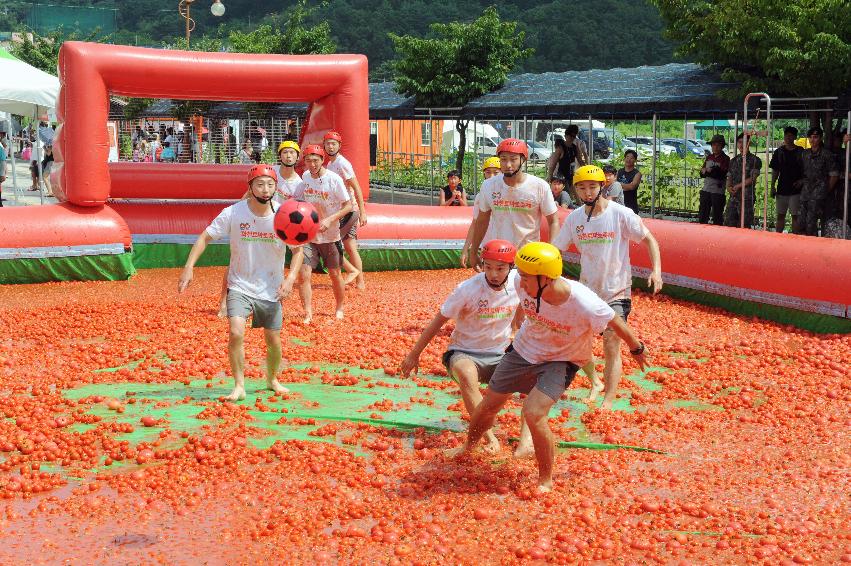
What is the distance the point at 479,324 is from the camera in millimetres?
7223

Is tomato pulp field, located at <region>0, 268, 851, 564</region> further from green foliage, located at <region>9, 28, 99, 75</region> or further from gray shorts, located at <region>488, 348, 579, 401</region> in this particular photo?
green foliage, located at <region>9, 28, 99, 75</region>

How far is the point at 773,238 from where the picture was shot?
13.0 m

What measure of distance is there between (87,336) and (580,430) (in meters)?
5.87

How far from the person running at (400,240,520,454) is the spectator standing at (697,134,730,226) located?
12191mm

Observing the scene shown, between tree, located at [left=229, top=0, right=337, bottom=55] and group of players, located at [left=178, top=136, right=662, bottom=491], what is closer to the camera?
group of players, located at [left=178, top=136, right=662, bottom=491]

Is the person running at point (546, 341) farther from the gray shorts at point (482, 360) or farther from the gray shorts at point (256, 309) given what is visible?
the gray shorts at point (256, 309)

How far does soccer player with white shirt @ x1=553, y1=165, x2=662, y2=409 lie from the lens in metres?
8.62

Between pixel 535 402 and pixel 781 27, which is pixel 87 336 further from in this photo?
pixel 781 27

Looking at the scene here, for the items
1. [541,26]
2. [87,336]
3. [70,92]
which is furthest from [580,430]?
[541,26]

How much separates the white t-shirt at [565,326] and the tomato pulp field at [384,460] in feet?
2.72

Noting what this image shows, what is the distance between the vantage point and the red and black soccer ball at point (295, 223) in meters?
8.36

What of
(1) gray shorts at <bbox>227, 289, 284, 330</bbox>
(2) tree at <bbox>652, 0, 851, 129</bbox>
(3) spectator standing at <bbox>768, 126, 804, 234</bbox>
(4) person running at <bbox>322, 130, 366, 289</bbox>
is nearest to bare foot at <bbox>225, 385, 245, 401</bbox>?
(1) gray shorts at <bbox>227, 289, 284, 330</bbox>

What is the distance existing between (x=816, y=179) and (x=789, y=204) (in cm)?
105

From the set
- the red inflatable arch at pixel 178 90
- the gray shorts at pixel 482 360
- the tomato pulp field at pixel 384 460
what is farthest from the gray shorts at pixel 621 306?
the red inflatable arch at pixel 178 90
